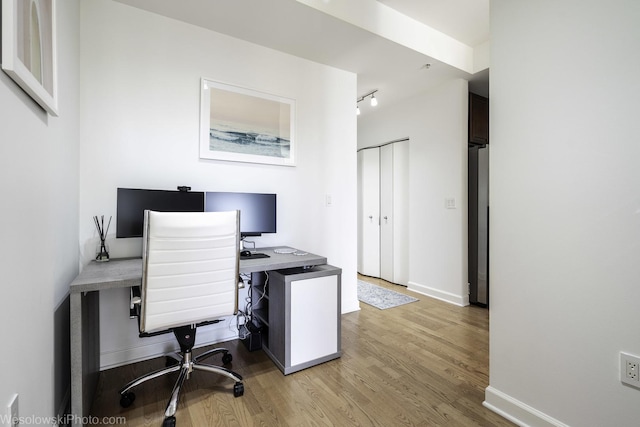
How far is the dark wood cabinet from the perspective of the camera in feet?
11.3

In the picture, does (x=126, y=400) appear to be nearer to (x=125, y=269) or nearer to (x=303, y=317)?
(x=125, y=269)

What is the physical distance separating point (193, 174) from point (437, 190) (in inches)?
112

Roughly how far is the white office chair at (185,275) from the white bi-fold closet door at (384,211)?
302cm

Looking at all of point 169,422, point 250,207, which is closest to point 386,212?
point 250,207

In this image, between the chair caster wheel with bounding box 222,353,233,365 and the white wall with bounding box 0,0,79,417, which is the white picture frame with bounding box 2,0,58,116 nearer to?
the white wall with bounding box 0,0,79,417

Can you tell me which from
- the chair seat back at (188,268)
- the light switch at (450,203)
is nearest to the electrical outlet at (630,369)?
the chair seat back at (188,268)

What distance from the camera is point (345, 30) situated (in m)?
2.40

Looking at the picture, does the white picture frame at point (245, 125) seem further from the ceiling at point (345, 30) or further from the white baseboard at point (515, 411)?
the white baseboard at point (515, 411)

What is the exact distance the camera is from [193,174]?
231 cm

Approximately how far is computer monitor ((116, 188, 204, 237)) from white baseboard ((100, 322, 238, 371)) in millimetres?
877

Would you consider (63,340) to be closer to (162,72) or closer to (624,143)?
(162,72)

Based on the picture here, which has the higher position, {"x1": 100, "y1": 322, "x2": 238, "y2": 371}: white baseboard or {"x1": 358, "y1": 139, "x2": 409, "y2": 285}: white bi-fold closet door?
{"x1": 358, "y1": 139, "x2": 409, "y2": 285}: white bi-fold closet door

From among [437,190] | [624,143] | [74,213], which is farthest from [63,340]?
[437,190]

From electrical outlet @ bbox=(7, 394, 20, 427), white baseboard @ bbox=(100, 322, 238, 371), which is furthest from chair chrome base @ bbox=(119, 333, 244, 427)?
electrical outlet @ bbox=(7, 394, 20, 427)
